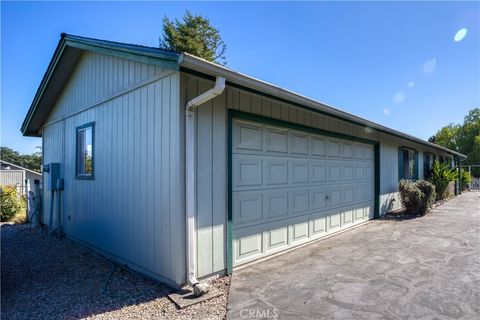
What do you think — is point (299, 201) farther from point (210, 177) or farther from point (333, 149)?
point (210, 177)

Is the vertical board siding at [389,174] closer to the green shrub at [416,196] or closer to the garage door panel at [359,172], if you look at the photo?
the green shrub at [416,196]

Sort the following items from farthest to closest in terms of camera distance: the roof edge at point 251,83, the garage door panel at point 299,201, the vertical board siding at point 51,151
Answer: the vertical board siding at point 51,151
the garage door panel at point 299,201
the roof edge at point 251,83

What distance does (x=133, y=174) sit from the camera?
434cm

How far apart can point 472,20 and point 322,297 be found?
9125 millimetres

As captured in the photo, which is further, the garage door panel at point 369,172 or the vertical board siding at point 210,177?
the garage door panel at point 369,172

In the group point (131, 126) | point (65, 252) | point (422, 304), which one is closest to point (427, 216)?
point (422, 304)

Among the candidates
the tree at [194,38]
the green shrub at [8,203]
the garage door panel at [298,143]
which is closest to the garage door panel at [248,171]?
the garage door panel at [298,143]

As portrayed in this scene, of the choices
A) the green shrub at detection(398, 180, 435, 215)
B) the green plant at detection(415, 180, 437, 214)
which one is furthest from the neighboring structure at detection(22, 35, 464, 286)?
the green plant at detection(415, 180, 437, 214)

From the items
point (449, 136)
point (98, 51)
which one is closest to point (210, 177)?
point (98, 51)

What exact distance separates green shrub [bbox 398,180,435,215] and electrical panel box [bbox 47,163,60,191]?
33.8 ft

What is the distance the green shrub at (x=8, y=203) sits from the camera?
9320 millimetres

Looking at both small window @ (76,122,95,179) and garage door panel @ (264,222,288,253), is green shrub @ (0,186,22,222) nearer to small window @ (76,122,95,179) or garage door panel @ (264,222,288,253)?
small window @ (76,122,95,179)

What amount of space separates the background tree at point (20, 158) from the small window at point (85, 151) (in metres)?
59.8

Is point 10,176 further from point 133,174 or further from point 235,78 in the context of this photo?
point 235,78
